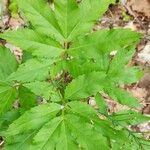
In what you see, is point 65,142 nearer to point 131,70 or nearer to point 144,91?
point 131,70

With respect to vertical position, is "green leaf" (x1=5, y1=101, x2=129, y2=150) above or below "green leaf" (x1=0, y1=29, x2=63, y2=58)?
below

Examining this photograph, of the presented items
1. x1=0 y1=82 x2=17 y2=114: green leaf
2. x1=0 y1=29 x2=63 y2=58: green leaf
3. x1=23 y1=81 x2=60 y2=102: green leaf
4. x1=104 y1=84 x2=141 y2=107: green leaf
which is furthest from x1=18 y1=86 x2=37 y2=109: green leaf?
x1=104 y1=84 x2=141 y2=107: green leaf

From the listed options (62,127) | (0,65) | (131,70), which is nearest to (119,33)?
(62,127)

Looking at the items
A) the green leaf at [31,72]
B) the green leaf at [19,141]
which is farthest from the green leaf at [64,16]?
the green leaf at [19,141]

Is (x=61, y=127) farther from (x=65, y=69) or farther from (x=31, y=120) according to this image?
(x=65, y=69)

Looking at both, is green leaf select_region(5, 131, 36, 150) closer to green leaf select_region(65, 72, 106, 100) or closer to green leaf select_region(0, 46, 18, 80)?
green leaf select_region(0, 46, 18, 80)
